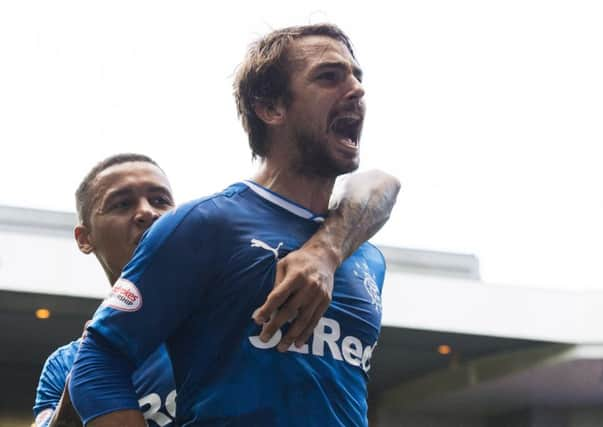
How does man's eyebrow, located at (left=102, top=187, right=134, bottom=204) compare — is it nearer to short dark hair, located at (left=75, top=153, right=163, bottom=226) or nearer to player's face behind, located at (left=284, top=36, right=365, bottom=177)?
short dark hair, located at (left=75, top=153, right=163, bottom=226)

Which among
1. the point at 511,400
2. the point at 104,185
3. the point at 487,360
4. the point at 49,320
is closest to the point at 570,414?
the point at 511,400

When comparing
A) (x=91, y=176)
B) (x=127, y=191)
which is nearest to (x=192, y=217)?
(x=127, y=191)

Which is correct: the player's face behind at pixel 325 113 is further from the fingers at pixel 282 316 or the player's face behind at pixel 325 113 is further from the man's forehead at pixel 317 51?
the fingers at pixel 282 316

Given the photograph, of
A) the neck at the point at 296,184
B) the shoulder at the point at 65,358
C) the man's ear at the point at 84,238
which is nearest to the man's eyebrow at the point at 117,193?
the man's ear at the point at 84,238

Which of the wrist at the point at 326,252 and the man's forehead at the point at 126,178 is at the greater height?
the wrist at the point at 326,252

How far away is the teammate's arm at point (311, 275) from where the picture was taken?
53.7 inches

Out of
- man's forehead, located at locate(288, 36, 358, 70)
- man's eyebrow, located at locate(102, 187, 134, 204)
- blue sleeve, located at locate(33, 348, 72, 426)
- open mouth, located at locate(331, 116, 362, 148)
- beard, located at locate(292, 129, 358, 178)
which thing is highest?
man's forehead, located at locate(288, 36, 358, 70)

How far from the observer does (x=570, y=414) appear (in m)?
12.1

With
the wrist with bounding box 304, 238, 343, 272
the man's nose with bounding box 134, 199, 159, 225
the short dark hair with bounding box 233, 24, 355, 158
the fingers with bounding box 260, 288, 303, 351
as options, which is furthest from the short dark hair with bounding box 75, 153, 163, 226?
the fingers with bounding box 260, 288, 303, 351

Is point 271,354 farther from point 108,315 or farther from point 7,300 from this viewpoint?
point 7,300

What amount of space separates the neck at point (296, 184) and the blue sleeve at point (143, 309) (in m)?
0.20

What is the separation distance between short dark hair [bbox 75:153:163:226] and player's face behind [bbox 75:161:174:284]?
22mm

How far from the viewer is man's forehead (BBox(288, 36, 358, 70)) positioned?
62.9 inches

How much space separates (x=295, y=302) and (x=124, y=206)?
0.75m
